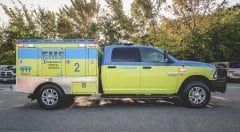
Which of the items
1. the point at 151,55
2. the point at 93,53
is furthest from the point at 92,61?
the point at 151,55

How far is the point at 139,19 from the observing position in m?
41.2

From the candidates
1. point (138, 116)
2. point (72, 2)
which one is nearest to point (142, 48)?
point (138, 116)

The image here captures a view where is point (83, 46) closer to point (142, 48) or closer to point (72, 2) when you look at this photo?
point (142, 48)

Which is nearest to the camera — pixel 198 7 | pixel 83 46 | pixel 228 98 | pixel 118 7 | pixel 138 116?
pixel 138 116

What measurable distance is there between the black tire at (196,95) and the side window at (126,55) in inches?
67.1

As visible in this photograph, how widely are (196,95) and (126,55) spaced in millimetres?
2411

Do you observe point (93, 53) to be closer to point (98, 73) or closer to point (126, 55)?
point (98, 73)

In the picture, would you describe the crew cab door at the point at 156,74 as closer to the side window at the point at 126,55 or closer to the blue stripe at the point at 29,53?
the side window at the point at 126,55

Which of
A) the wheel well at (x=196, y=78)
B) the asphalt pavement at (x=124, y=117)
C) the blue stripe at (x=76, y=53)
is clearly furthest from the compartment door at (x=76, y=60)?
the wheel well at (x=196, y=78)

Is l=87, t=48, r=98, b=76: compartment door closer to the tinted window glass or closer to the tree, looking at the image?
the tinted window glass

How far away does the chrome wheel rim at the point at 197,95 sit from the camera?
12.7 meters

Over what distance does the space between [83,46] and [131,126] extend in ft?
12.7

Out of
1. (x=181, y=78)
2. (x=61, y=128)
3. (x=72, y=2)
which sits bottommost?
(x=61, y=128)

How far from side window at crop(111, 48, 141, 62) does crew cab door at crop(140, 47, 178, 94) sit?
0.18 metres
